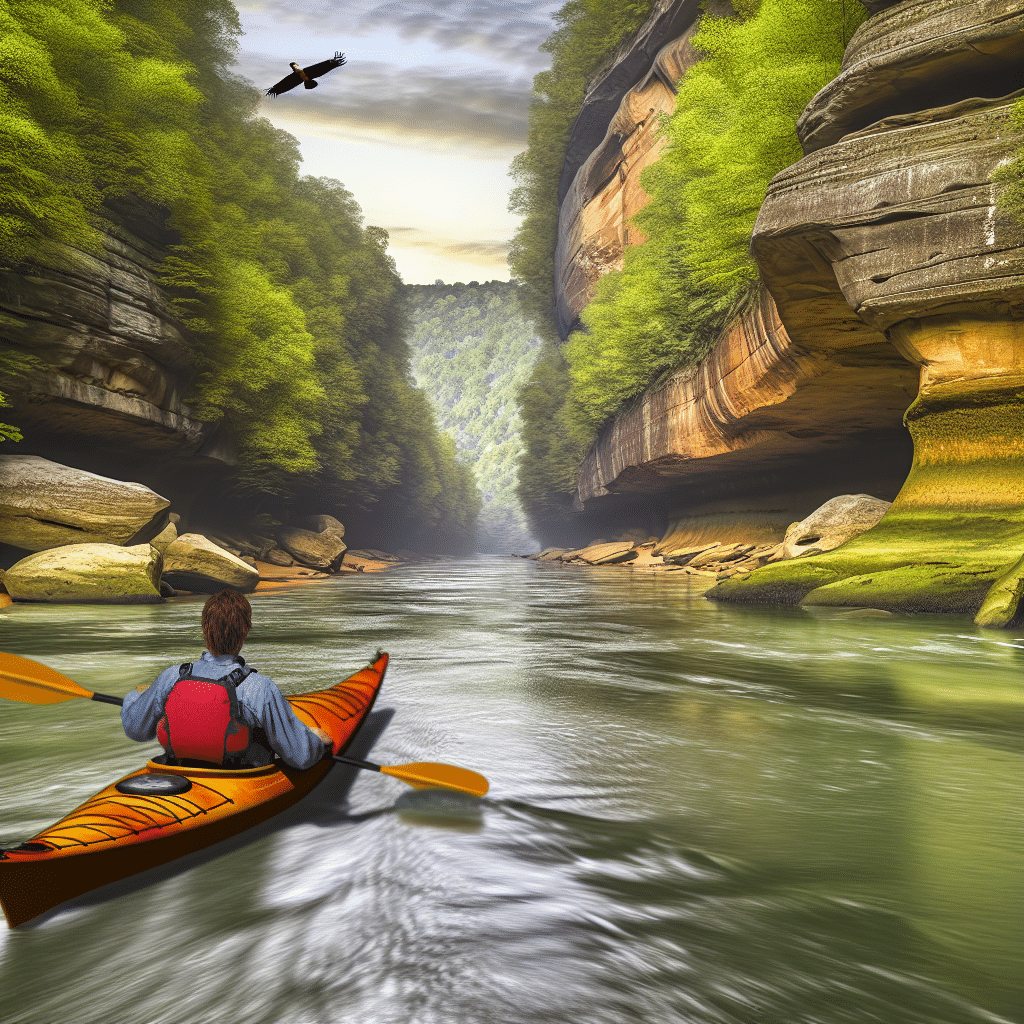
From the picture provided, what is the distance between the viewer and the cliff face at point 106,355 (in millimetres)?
14875

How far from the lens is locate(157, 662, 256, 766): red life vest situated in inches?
112

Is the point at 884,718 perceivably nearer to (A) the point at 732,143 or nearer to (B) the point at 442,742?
(B) the point at 442,742

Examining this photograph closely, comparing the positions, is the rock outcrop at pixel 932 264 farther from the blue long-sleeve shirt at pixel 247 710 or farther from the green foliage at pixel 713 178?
the blue long-sleeve shirt at pixel 247 710

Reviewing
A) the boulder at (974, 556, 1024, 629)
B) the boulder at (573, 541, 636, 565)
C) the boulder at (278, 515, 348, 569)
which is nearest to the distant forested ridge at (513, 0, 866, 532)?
the boulder at (573, 541, 636, 565)

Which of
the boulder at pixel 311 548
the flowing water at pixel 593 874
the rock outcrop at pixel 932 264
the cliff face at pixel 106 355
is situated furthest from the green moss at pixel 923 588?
the boulder at pixel 311 548

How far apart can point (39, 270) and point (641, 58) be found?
26693 millimetres

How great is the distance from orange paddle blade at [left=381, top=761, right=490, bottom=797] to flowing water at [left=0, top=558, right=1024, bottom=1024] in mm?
189

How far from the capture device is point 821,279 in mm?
13672

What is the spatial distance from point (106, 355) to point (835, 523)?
17.0m

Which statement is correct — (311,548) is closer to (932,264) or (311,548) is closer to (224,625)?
(932,264)

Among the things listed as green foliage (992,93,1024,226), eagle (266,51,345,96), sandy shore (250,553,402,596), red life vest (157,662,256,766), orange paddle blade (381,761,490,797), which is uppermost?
eagle (266,51,345,96)

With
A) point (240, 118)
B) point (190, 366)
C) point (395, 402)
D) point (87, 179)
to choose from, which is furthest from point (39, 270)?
point (395, 402)

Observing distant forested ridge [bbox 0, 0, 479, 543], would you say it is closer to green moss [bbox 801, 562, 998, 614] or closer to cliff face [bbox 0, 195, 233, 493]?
cliff face [bbox 0, 195, 233, 493]

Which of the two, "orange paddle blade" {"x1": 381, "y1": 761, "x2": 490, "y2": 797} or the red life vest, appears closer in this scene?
the red life vest
